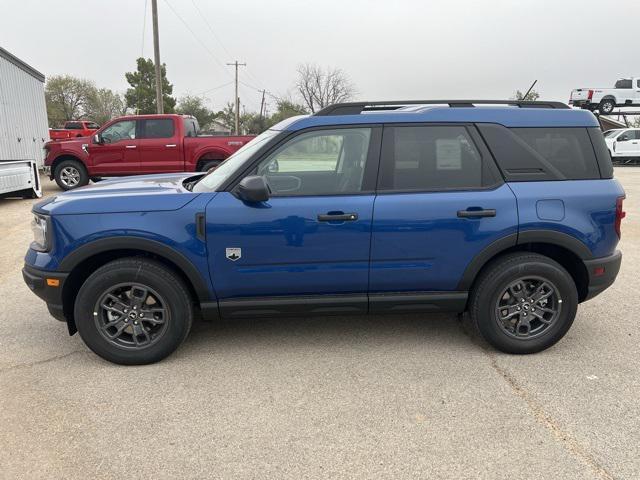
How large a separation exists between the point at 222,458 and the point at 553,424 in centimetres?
186

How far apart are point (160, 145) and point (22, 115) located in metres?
8.26

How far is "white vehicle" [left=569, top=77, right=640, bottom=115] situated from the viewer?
30.7 m

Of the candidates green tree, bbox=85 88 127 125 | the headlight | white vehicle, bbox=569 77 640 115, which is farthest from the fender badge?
green tree, bbox=85 88 127 125

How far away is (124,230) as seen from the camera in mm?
3279

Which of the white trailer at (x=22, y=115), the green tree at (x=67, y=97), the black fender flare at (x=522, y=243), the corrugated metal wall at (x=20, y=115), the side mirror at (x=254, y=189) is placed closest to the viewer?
the side mirror at (x=254, y=189)

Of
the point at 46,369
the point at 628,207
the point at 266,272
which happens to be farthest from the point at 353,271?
the point at 628,207

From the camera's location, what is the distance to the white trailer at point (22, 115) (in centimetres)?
1475

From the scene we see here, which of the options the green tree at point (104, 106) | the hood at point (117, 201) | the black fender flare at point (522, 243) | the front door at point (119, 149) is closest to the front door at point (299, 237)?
the hood at point (117, 201)

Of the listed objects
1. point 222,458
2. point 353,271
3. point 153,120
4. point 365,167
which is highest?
point 153,120

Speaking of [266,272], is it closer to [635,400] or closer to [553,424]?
[553,424]

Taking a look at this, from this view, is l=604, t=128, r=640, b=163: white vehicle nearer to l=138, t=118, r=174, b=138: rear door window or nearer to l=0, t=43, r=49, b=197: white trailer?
l=138, t=118, r=174, b=138: rear door window

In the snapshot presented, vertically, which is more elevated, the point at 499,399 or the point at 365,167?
the point at 365,167

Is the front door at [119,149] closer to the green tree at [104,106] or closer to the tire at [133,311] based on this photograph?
the tire at [133,311]

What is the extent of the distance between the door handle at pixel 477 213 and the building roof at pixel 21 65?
16072 mm
